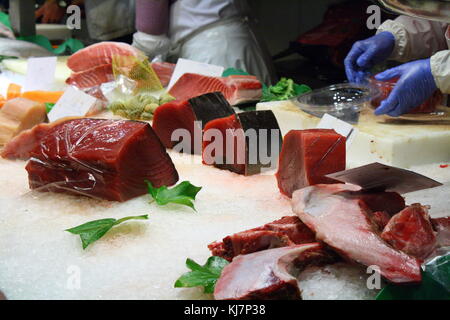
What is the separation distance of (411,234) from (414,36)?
5.44 ft

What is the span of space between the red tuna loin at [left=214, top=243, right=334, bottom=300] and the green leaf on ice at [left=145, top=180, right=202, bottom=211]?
17.2 inches

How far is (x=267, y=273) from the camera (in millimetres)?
1027

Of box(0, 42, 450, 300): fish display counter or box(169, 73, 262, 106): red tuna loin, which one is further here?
box(169, 73, 262, 106): red tuna loin

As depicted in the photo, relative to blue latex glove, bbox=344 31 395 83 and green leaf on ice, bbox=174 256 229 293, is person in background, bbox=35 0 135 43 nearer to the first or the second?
blue latex glove, bbox=344 31 395 83

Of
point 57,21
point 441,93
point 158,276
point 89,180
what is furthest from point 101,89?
point 57,21

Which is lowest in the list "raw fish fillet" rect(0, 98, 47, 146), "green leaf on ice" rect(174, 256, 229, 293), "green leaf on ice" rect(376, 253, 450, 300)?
"raw fish fillet" rect(0, 98, 47, 146)

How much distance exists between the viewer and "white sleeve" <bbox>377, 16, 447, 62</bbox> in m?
2.54

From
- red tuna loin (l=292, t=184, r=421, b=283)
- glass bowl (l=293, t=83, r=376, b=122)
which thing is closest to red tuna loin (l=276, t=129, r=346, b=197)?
red tuna loin (l=292, t=184, r=421, b=283)

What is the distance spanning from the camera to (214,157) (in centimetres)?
195

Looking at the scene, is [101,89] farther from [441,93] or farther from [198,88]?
[441,93]

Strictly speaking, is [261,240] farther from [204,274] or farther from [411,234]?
[411,234]

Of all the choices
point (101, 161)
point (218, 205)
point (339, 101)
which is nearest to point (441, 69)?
point (339, 101)

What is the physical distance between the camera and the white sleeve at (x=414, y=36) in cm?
254
